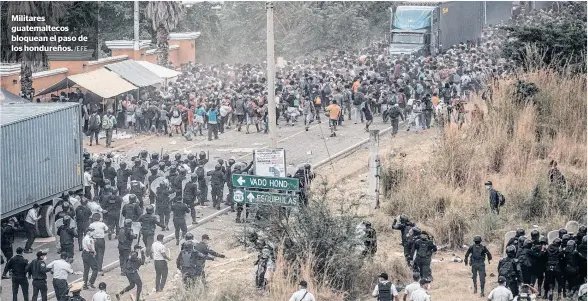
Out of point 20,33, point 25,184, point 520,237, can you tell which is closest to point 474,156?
point 520,237

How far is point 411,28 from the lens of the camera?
1646 inches

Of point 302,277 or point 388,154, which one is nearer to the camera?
point 302,277

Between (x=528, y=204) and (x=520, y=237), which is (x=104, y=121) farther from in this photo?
(x=520, y=237)

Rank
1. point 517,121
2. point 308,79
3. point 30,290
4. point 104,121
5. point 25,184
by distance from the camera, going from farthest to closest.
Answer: point 308,79 → point 104,121 → point 517,121 → point 25,184 → point 30,290

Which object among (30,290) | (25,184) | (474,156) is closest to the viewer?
(30,290)

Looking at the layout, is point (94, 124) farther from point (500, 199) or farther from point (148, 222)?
point (500, 199)

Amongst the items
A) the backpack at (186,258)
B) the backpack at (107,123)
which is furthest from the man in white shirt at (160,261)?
the backpack at (107,123)

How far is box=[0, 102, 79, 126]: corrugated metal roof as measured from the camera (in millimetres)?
21891

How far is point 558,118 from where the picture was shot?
27.2 m

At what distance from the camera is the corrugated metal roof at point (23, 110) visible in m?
21.9

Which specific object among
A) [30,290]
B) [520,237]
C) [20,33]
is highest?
[20,33]

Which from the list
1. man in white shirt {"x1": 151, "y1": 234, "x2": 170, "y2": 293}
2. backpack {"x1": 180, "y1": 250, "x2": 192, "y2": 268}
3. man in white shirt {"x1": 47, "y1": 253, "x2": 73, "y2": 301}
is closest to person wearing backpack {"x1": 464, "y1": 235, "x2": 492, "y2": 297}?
backpack {"x1": 180, "y1": 250, "x2": 192, "y2": 268}

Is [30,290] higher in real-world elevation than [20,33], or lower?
lower

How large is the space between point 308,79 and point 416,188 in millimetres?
12534
